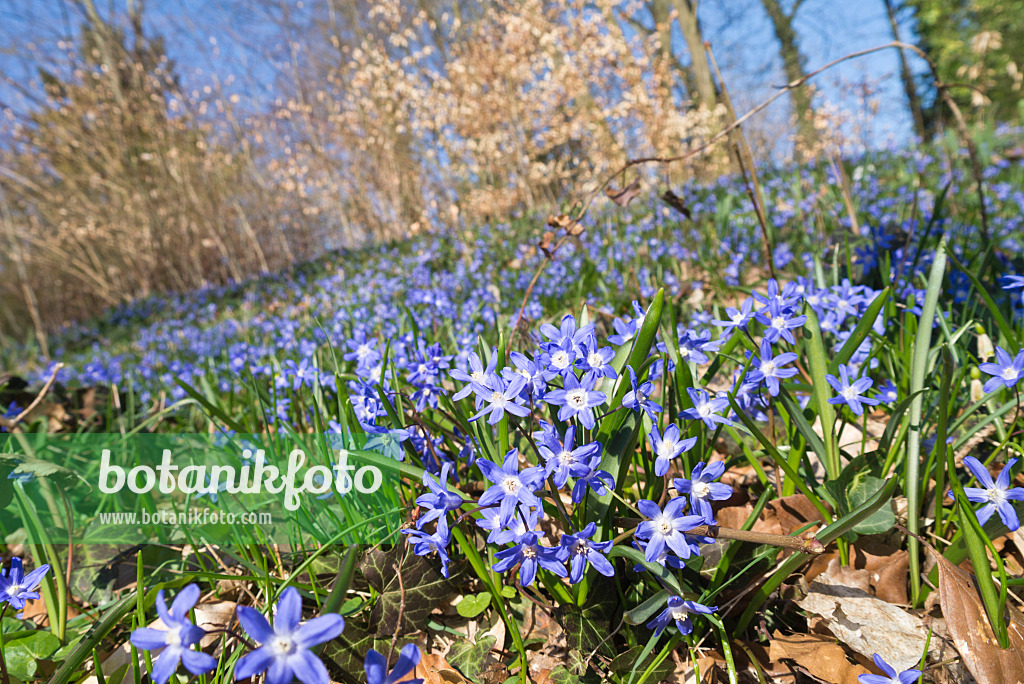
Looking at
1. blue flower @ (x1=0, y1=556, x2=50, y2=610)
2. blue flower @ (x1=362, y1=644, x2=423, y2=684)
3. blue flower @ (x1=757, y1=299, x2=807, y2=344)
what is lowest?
blue flower @ (x1=757, y1=299, x2=807, y2=344)

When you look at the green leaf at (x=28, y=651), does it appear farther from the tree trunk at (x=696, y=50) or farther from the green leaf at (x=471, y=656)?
the tree trunk at (x=696, y=50)

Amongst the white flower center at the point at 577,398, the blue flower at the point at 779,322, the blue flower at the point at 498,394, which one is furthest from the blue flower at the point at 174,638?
the blue flower at the point at 779,322

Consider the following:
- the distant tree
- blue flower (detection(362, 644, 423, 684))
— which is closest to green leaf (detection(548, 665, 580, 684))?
blue flower (detection(362, 644, 423, 684))

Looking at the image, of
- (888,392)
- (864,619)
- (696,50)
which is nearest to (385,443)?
(864,619)

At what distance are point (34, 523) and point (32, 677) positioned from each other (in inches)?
15.7

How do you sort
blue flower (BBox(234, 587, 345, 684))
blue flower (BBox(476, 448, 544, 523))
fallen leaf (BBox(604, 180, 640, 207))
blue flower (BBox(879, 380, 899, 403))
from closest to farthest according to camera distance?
blue flower (BBox(234, 587, 345, 684)) < blue flower (BBox(476, 448, 544, 523)) < blue flower (BBox(879, 380, 899, 403)) < fallen leaf (BBox(604, 180, 640, 207))

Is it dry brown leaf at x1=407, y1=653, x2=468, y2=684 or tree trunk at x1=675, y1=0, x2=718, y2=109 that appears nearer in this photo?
dry brown leaf at x1=407, y1=653, x2=468, y2=684

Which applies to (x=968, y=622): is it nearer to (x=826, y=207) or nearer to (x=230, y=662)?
(x=230, y=662)

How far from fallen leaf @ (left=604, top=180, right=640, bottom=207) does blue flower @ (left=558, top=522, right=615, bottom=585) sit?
1.25 metres

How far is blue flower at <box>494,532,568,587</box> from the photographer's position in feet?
3.20

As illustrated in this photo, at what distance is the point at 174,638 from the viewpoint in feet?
2.30

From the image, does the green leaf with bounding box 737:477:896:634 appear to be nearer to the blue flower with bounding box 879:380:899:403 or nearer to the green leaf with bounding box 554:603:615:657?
the green leaf with bounding box 554:603:615:657

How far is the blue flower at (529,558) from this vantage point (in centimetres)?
97

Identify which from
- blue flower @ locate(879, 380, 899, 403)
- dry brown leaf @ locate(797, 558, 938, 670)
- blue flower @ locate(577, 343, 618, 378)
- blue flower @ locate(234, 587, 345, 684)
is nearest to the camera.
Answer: blue flower @ locate(234, 587, 345, 684)
